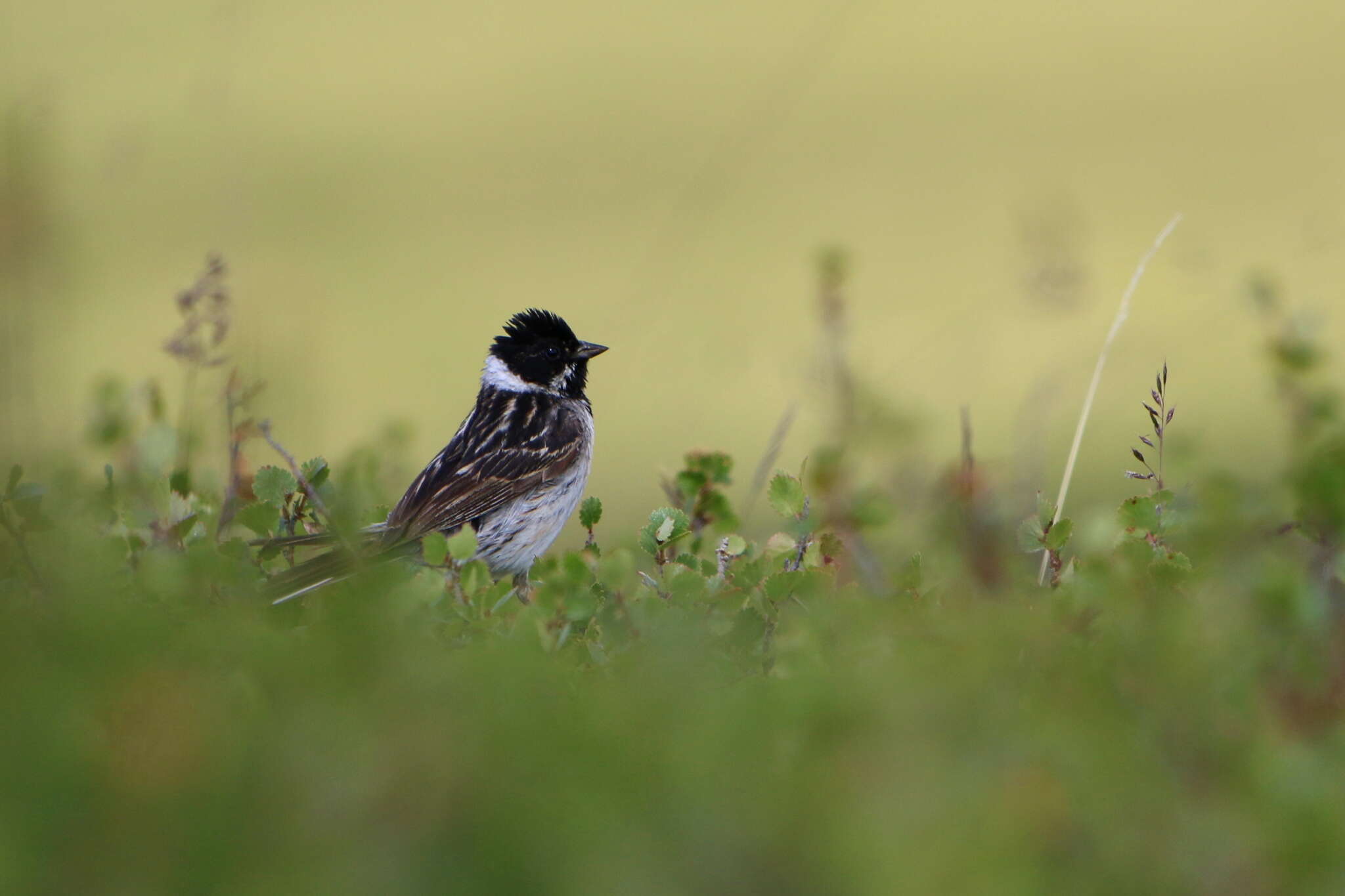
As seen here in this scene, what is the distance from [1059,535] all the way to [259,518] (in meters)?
1.77

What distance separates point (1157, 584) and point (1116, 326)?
1.39 meters

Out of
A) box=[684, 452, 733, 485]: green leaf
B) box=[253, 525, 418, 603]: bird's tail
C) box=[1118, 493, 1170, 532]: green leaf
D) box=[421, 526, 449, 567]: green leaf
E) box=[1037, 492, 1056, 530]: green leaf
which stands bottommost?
box=[253, 525, 418, 603]: bird's tail

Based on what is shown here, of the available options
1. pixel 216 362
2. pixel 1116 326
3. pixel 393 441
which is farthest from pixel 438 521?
pixel 1116 326

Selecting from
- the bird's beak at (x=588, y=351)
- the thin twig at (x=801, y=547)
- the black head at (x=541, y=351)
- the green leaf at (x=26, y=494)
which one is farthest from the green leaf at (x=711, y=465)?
the black head at (x=541, y=351)

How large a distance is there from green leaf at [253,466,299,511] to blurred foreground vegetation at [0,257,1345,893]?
2.60 feet

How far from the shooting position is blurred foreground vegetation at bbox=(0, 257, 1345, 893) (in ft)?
4.55

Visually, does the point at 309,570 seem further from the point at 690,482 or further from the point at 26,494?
the point at 690,482

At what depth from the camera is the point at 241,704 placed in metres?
1.68

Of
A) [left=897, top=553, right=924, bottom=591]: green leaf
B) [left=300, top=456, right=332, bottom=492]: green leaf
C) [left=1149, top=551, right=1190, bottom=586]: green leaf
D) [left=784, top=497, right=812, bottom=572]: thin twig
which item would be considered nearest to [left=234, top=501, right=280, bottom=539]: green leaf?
[left=300, top=456, right=332, bottom=492]: green leaf

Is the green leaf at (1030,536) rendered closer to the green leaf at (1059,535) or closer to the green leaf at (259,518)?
the green leaf at (1059,535)

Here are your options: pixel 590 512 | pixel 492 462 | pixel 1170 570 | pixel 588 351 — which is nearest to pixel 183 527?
Answer: pixel 590 512

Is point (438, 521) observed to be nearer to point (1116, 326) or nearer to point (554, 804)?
point (1116, 326)

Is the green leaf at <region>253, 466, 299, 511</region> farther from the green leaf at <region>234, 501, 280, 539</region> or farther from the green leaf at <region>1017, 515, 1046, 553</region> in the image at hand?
the green leaf at <region>1017, 515, 1046, 553</region>

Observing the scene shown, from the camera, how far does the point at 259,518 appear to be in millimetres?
3176
